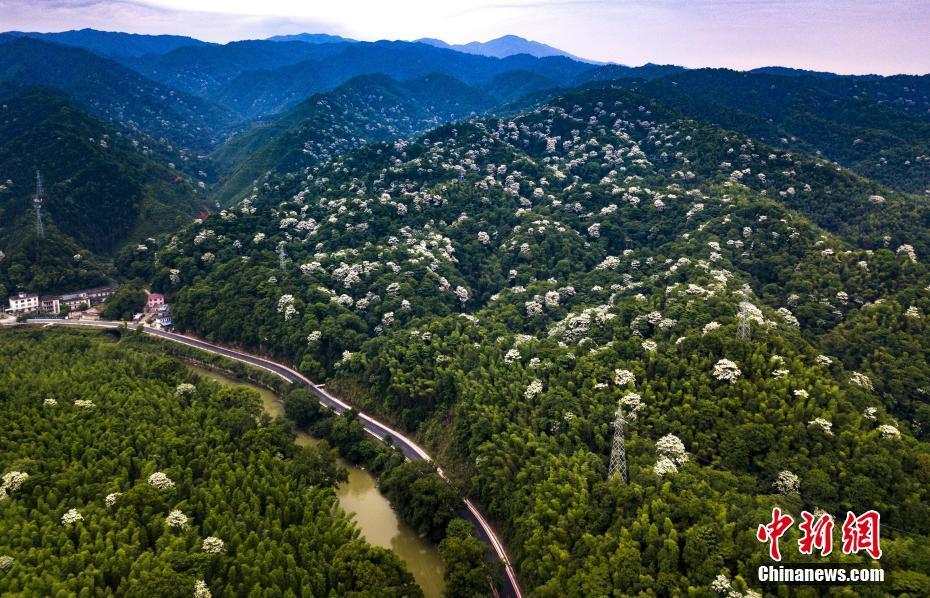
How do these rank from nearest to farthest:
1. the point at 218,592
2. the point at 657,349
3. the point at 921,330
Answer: the point at 218,592, the point at 657,349, the point at 921,330

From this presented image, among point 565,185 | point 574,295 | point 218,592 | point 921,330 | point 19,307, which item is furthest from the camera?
point 565,185

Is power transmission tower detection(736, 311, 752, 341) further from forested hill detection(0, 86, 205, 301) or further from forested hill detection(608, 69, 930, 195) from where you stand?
forested hill detection(608, 69, 930, 195)

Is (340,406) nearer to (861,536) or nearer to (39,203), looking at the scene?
(861,536)

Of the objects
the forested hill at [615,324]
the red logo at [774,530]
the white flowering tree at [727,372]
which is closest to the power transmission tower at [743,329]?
the forested hill at [615,324]

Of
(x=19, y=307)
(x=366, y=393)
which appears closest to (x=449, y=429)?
(x=366, y=393)

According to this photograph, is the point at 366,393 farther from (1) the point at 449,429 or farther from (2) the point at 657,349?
(2) the point at 657,349

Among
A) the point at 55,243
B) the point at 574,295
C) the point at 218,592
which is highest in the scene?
the point at 55,243
